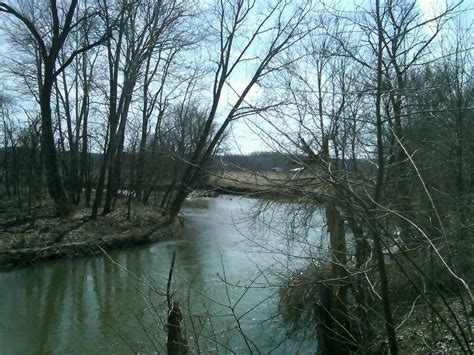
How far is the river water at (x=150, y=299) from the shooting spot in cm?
661

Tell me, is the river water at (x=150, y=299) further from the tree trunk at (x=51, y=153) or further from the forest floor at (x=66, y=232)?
the tree trunk at (x=51, y=153)

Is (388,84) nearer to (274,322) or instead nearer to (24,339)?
(274,322)

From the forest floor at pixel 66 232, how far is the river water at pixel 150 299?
0.50 m

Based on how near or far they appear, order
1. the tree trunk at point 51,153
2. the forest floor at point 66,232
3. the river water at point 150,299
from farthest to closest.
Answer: the tree trunk at point 51,153 < the forest floor at point 66,232 < the river water at point 150,299

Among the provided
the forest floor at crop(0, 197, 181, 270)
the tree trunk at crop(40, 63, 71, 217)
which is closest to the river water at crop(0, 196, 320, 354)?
the forest floor at crop(0, 197, 181, 270)

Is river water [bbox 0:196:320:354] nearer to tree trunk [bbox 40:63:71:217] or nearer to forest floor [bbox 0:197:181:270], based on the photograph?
forest floor [bbox 0:197:181:270]

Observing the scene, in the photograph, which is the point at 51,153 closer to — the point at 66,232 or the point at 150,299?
the point at 66,232

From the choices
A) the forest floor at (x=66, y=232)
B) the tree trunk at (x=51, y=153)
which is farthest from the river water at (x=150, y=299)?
the tree trunk at (x=51, y=153)

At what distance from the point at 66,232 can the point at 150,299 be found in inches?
476

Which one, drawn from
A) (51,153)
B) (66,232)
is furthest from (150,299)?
(51,153)

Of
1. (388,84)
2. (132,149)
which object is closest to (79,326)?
(388,84)

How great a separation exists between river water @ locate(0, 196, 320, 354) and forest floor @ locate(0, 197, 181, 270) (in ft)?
1.65

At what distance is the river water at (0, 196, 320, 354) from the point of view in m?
6.61

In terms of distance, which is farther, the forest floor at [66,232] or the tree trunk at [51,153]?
the tree trunk at [51,153]
